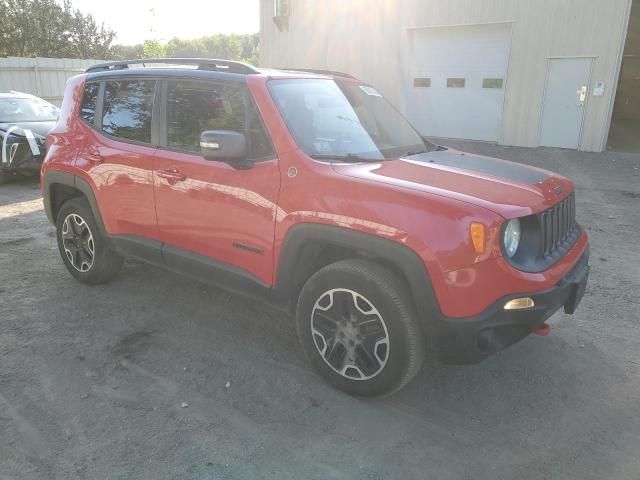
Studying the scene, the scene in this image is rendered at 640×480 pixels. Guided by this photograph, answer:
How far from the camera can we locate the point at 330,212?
290 centimetres

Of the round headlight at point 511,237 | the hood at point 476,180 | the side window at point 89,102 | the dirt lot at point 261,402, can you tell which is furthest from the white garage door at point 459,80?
the round headlight at point 511,237

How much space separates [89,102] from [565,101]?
11.5 meters

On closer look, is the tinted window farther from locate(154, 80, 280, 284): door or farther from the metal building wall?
the metal building wall

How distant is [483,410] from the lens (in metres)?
3.01

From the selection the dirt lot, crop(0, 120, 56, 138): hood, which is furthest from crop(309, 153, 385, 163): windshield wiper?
crop(0, 120, 56, 138): hood

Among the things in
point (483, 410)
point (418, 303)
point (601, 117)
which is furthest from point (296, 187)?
point (601, 117)

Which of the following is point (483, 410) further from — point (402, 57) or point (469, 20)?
point (402, 57)

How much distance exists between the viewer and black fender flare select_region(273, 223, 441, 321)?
2.64 m

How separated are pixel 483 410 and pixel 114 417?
2091mm

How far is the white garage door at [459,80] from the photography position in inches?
526

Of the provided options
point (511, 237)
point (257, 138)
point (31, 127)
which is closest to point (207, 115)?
point (257, 138)

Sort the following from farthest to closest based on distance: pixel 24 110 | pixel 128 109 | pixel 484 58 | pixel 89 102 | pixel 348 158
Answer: pixel 484 58 → pixel 24 110 → pixel 89 102 → pixel 128 109 → pixel 348 158

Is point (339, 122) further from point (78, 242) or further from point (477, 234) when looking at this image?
point (78, 242)

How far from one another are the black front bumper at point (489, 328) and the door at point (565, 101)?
37.1 feet
